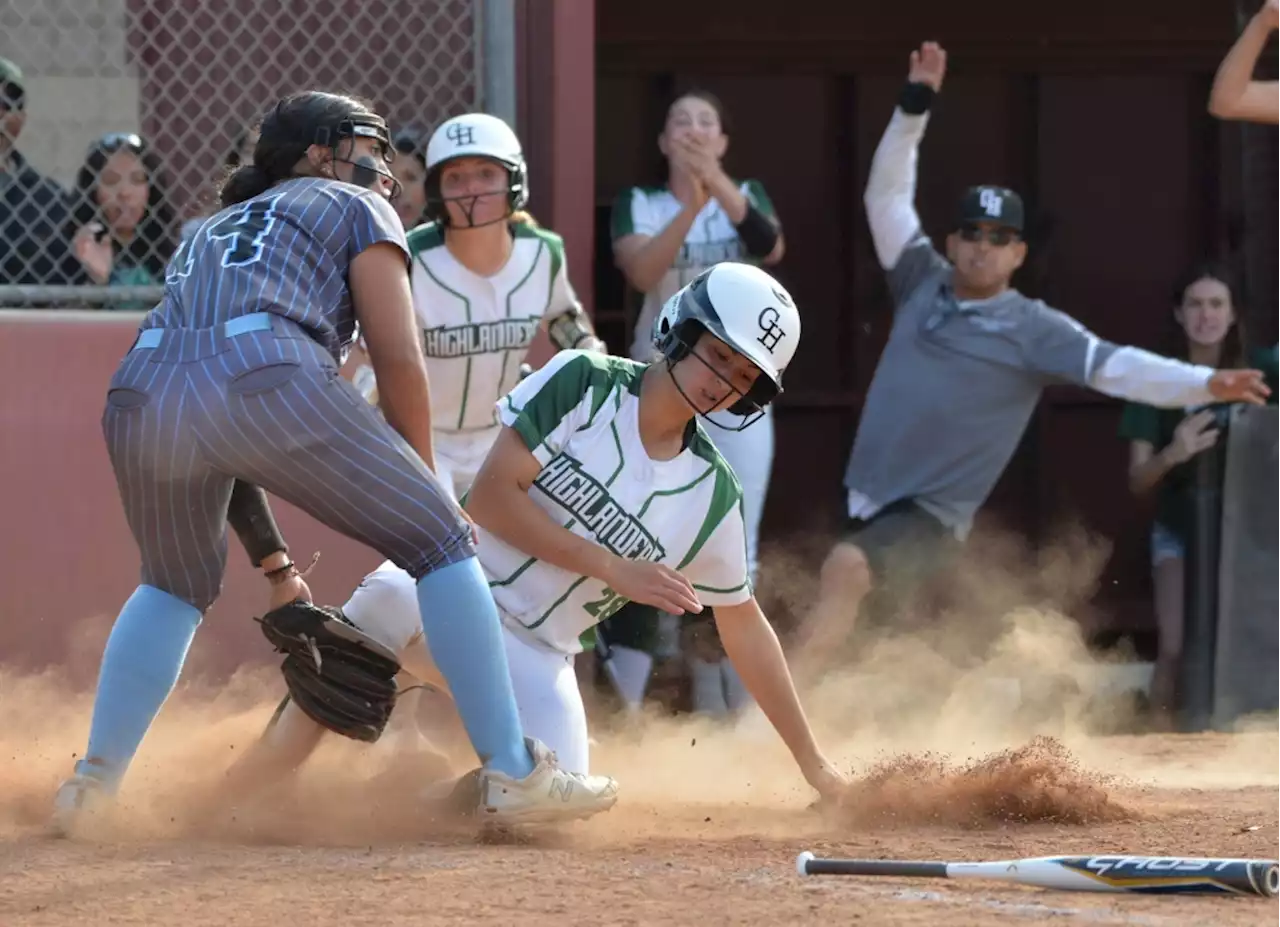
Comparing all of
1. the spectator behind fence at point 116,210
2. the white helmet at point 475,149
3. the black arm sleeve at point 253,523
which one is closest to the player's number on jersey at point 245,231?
the black arm sleeve at point 253,523

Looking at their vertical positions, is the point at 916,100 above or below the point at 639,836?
above

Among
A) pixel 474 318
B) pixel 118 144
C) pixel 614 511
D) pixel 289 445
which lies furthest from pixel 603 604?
pixel 118 144

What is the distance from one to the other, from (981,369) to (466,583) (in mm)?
3471

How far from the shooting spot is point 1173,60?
10.1 metres

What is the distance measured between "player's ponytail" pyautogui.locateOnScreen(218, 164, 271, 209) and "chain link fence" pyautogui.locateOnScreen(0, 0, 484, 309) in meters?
2.60

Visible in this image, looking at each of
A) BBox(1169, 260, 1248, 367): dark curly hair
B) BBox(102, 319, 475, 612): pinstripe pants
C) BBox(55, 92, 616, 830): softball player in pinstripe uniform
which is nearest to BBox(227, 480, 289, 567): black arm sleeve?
BBox(55, 92, 616, 830): softball player in pinstripe uniform

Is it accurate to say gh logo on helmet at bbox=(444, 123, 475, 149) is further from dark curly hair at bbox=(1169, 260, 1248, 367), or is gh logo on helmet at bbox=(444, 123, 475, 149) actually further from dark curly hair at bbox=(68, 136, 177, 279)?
dark curly hair at bbox=(1169, 260, 1248, 367)

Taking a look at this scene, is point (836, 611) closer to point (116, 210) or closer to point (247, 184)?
point (116, 210)

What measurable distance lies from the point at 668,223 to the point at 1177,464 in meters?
2.15

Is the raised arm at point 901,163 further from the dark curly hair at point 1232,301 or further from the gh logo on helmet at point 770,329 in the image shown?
the gh logo on helmet at point 770,329

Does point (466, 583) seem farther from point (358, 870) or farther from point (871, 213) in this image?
point (871, 213)

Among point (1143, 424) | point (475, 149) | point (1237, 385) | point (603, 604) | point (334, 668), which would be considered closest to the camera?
point (334, 668)

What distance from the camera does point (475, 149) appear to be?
6.72 m

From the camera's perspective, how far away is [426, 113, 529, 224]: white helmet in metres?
6.74
